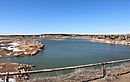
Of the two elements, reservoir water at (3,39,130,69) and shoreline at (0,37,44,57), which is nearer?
reservoir water at (3,39,130,69)

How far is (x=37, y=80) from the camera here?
13.6 meters

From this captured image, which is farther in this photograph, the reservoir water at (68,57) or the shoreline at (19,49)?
the shoreline at (19,49)

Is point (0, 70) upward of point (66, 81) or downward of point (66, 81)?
downward

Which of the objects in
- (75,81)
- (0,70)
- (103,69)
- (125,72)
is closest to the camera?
(75,81)

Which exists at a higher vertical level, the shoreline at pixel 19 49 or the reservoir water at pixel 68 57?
the shoreline at pixel 19 49

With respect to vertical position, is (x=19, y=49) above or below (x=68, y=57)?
above

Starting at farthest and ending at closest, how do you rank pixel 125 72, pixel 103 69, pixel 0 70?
pixel 0 70, pixel 125 72, pixel 103 69

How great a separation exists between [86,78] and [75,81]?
3.34 ft

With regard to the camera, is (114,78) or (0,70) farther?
(0,70)

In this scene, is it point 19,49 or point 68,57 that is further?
point 19,49

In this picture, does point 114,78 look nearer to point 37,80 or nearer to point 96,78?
point 96,78

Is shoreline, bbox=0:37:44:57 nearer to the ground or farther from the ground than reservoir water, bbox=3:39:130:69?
farther from the ground

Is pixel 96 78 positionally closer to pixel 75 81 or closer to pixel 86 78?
pixel 86 78

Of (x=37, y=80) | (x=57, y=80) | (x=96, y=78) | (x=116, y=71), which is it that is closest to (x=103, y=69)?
(x=96, y=78)
